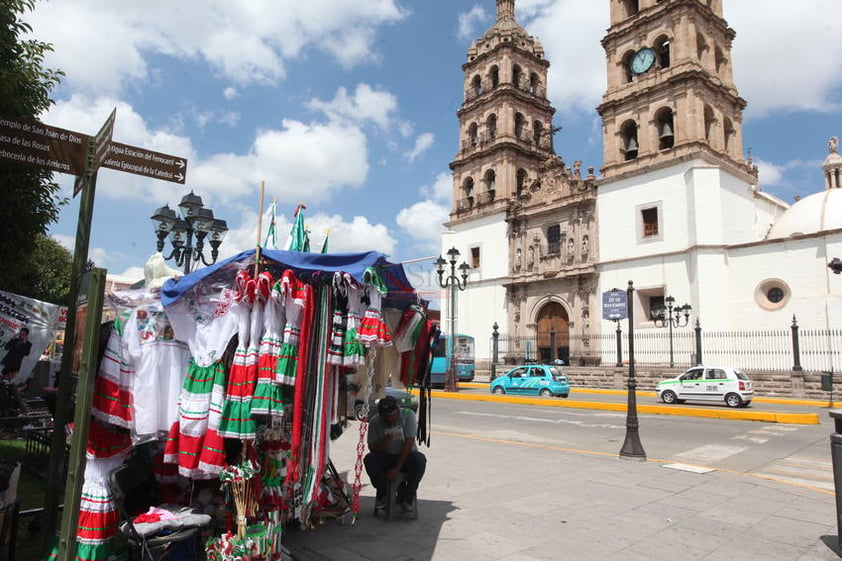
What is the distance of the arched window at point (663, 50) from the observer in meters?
32.7

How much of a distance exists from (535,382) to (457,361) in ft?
21.4

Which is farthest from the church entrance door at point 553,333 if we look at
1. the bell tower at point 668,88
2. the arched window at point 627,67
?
the arched window at point 627,67

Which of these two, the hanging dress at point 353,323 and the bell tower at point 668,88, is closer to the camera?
the hanging dress at point 353,323

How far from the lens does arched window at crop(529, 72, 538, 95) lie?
4275cm

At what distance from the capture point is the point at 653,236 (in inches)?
1225

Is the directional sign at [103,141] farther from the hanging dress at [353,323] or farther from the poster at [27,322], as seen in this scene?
the poster at [27,322]

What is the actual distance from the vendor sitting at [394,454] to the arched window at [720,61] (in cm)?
3681

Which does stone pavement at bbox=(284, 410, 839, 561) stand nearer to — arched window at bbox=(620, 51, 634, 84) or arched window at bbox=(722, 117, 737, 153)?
arched window at bbox=(722, 117, 737, 153)

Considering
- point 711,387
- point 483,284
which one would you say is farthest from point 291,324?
point 483,284

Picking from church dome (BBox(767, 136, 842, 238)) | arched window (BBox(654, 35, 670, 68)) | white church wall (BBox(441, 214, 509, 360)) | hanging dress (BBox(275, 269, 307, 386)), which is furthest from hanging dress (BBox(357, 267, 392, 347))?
white church wall (BBox(441, 214, 509, 360))

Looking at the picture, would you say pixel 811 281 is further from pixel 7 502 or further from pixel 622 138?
pixel 7 502

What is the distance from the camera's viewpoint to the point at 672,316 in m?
29.4

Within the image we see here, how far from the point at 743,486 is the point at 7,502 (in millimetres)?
8202

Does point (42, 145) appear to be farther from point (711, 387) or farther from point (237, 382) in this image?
point (711, 387)
